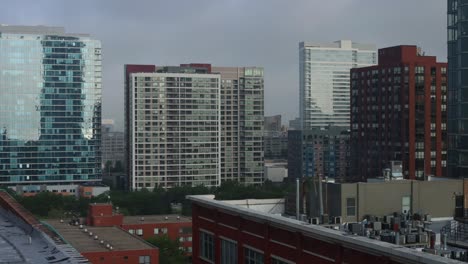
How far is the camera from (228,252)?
32.2m

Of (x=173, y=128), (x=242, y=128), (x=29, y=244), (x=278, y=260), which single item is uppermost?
(x=242, y=128)

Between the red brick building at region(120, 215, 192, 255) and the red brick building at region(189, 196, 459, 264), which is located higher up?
the red brick building at region(189, 196, 459, 264)

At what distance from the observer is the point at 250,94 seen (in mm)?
198375

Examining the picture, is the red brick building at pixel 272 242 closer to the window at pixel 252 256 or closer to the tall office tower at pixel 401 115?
the window at pixel 252 256

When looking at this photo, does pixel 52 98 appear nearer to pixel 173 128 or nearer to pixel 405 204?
pixel 173 128

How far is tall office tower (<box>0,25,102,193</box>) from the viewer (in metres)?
172

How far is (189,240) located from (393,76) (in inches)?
2357

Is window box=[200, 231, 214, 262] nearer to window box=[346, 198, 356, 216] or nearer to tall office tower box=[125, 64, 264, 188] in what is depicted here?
window box=[346, 198, 356, 216]

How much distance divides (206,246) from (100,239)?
34.9m

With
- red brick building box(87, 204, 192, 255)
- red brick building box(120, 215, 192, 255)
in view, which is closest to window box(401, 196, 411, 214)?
red brick building box(87, 204, 192, 255)

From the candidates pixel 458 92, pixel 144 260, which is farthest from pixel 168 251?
pixel 458 92

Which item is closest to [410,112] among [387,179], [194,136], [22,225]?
[194,136]

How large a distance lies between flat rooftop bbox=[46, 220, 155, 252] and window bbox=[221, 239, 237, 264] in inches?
1148

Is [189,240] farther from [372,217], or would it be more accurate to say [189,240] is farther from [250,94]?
[250,94]
